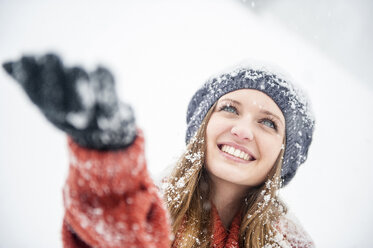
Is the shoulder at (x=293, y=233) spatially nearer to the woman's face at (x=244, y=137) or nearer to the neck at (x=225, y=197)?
the neck at (x=225, y=197)

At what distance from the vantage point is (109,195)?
63cm

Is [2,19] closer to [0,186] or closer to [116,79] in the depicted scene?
[0,186]

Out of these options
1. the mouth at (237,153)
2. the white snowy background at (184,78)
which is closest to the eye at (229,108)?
the mouth at (237,153)

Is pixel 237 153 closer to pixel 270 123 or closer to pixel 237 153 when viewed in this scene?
pixel 237 153

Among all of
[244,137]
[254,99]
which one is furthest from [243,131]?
[254,99]

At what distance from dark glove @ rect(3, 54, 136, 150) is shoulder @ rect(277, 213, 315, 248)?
165 cm

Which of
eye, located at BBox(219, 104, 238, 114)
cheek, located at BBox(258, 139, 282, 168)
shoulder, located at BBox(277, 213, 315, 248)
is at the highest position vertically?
eye, located at BBox(219, 104, 238, 114)

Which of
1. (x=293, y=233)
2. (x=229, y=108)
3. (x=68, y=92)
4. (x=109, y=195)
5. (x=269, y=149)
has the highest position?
(x=229, y=108)

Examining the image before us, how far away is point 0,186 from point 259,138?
3292mm

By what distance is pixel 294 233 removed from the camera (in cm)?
175

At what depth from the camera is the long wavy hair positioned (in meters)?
1.34

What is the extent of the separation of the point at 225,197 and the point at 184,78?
17.2ft

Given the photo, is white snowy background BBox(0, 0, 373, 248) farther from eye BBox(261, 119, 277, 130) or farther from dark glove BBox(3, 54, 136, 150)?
eye BBox(261, 119, 277, 130)

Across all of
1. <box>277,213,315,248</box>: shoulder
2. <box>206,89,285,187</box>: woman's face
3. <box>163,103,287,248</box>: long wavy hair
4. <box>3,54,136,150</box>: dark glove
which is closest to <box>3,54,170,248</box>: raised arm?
<box>3,54,136,150</box>: dark glove
